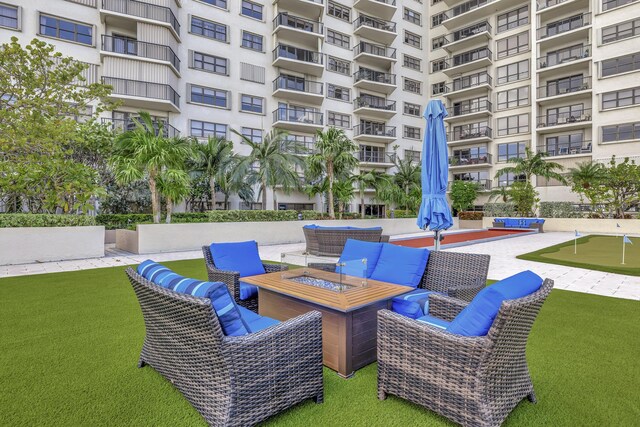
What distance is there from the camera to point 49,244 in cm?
1010

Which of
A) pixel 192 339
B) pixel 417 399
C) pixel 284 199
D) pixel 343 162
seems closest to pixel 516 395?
pixel 417 399

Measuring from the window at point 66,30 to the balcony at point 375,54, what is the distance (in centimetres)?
1969

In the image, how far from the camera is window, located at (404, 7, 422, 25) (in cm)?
3409

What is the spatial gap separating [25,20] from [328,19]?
20207mm

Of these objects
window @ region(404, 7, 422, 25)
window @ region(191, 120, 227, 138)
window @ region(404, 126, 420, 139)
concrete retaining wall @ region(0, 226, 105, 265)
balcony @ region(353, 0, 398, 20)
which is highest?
window @ region(404, 7, 422, 25)

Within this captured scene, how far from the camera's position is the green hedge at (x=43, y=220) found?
977 cm

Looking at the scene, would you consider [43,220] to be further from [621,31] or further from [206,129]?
[621,31]

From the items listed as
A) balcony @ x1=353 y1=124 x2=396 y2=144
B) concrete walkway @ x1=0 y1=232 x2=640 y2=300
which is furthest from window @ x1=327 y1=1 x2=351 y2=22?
concrete walkway @ x1=0 y1=232 x2=640 y2=300

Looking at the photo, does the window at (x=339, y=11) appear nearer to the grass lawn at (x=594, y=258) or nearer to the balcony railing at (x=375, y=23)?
the balcony railing at (x=375, y=23)

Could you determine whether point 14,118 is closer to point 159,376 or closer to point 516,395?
point 159,376

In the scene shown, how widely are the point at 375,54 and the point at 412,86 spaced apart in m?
5.66

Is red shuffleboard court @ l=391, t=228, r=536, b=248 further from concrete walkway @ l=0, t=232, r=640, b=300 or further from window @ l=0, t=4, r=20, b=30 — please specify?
window @ l=0, t=4, r=20, b=30

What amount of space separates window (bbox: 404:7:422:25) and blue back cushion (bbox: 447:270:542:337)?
37728mm

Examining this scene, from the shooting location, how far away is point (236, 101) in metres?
24.1
